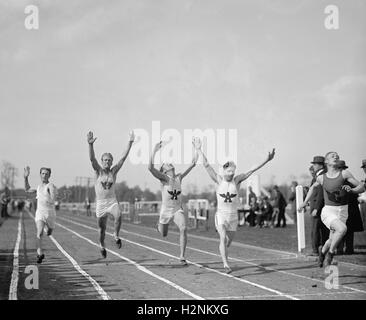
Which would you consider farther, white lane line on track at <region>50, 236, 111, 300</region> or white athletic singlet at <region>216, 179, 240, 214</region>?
white athletic singlet at <region>216, 179, 240, 214</region>

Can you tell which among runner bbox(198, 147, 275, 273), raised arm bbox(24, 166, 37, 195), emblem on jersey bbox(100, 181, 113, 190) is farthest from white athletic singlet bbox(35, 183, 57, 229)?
runner bbox(198, 147, 275, 273)

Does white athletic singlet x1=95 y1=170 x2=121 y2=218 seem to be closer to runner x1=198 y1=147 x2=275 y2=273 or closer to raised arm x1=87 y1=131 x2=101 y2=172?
raised arm x1=87 y1=131 x2=101 y2=172

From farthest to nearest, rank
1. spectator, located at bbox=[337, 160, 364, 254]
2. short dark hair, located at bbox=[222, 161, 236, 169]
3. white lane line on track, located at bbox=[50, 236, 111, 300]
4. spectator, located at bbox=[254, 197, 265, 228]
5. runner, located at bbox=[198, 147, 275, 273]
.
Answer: spectator, located at bbox=[254, 197, 265, 228] < spectator, located at bbox=[337, 160, 364, 254] < short dark hair, located at bbox=[222, 161, 236, 169] < runner, located at bbox=[198, 147, 275, 273] < white lane line on track, located at bbox=[50, 236, 111, 300]

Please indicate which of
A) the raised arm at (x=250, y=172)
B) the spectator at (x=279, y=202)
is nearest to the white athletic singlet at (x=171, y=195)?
the raised arm at (x=250, y=172)

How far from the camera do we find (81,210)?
63688mm

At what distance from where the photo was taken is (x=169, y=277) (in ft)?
31.2

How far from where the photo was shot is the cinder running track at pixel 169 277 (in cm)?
781

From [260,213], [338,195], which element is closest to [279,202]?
[260,213]

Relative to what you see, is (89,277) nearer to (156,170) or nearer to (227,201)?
(156,170)

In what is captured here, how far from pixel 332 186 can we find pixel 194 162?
329 cm

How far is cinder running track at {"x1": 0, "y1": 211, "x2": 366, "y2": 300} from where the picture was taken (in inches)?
307

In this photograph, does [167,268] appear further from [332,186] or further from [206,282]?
[332,186]

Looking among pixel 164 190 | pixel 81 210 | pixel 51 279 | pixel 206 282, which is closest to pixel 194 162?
pixel 164 190

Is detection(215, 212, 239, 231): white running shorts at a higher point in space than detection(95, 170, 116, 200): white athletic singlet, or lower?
lower
